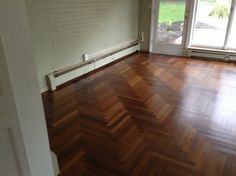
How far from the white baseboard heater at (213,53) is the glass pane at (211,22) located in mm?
223

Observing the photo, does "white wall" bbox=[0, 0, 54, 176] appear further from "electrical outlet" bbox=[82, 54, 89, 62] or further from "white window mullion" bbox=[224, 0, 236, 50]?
"white window mullion" bbox=[224, 0, 236, 50]

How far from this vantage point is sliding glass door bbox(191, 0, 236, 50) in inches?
197

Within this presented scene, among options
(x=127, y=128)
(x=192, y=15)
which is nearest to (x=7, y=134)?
(x=127, y=128)

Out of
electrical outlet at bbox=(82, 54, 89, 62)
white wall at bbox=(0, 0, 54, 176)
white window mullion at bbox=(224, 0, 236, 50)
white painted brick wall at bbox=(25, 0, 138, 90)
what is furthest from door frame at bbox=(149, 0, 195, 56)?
white wall at bbox=(0, 0, 54, 176)

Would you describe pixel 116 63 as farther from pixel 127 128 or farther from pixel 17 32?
pixel 17 32

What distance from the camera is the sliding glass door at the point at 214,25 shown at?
499 centimetres

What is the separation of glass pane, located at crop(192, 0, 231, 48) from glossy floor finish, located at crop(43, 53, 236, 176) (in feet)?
4.16

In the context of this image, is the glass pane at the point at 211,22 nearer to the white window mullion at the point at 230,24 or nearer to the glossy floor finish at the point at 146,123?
the white window mullion at the point at 230,24

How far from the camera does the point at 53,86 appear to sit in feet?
12.0

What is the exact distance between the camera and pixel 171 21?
5574 millimetres

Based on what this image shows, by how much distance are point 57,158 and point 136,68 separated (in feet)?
9.84

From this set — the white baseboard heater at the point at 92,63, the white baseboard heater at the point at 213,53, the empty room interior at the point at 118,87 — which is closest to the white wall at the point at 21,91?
the empty room interior at the point at 118,87

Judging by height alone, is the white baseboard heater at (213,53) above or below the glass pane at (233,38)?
below

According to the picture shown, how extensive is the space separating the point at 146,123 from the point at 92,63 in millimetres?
2234
